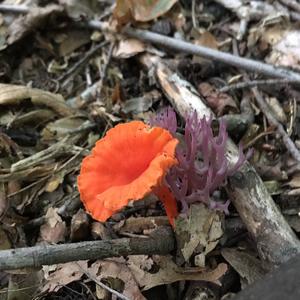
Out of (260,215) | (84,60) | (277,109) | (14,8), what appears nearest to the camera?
(260,215)

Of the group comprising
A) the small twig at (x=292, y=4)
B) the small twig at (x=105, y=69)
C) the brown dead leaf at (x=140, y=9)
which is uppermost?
the small twig at (x=292, y=4)

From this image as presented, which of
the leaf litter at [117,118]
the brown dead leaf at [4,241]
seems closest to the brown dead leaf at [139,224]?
the leaf litter at [117,118]

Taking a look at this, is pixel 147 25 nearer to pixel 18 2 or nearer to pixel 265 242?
pixel 18 2

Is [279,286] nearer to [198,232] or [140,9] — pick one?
[198,232]

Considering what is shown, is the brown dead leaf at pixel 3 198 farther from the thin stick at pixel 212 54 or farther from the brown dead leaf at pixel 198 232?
the thin stick at pixel 212 54

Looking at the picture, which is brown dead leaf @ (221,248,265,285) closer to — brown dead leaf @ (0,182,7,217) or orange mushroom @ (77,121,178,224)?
orange mushroom @ (77,121,178,224)

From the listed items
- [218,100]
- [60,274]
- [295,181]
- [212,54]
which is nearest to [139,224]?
[60,274]

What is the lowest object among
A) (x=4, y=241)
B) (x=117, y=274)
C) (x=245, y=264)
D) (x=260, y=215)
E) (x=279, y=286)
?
(x=4, y=241)

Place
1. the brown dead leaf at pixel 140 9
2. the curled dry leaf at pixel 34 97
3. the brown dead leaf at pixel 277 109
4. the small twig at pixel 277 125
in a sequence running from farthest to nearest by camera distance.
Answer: the brown dead leaf at pixel 140 9, the curled dry leaf at pixel 34 97, the brown dead leaf at pixel 277 109, the small twig at pixel 277 125

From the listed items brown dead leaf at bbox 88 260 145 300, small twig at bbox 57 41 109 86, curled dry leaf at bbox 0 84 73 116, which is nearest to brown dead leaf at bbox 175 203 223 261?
brown dead leaf at bbox 88 260 145 300
